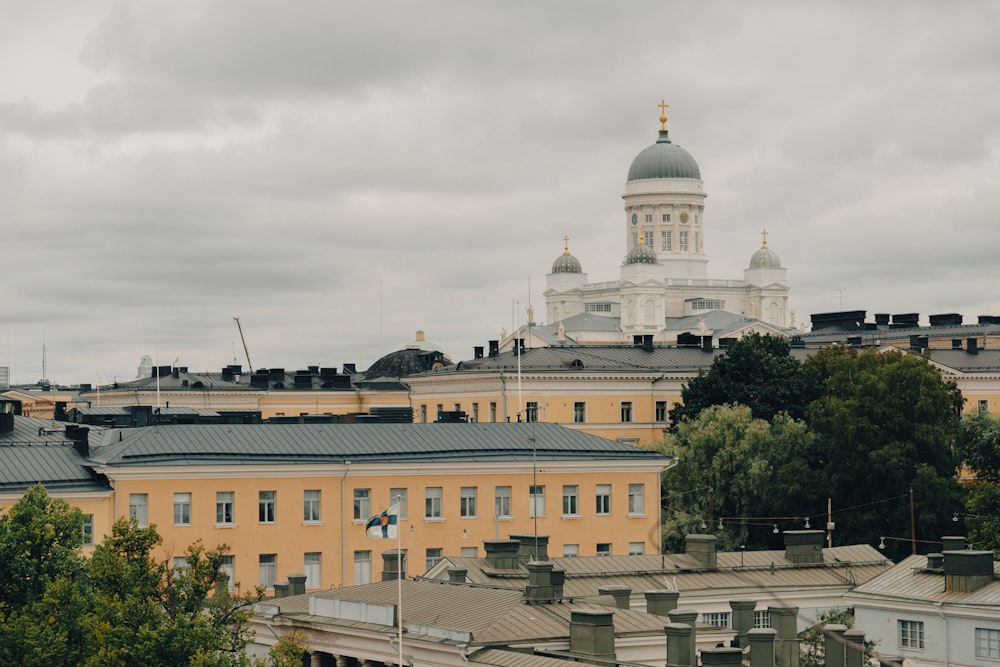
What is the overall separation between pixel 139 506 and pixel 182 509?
1.71m

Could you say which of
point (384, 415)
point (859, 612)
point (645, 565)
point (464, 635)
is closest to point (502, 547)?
point (645, 565)

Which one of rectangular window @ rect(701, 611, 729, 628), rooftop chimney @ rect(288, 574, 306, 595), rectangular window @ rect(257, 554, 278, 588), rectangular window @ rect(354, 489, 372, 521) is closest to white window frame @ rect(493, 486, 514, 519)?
rectangular window @ rect(354, 489, 372, 521)

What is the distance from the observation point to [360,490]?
73.4 m

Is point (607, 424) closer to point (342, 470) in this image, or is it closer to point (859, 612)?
point (342, 470)

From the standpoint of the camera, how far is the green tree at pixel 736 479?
8969cm

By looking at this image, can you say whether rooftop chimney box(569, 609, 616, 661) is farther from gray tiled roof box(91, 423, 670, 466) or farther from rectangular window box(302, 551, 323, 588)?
rectangular window box(302, 551, 323, 588)

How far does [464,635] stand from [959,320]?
130 metres

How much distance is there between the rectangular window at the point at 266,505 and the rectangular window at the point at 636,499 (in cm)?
1466

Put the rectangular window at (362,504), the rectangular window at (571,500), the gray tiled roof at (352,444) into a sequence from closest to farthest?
the gray tiled roof at (352,444)
the rectangular window at (362,504)
the rectangular window at (571,500)

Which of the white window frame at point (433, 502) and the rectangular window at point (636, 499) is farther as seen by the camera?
the rectangular window at point (636, 499)

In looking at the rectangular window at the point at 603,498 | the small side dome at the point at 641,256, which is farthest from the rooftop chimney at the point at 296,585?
the small side dome at the point at 641,256

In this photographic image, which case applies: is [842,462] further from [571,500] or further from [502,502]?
[502,502]

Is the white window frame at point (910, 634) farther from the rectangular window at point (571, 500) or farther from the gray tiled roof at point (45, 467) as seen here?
the gray tiled roof at point (45, 467)

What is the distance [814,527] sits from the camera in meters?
88.4
